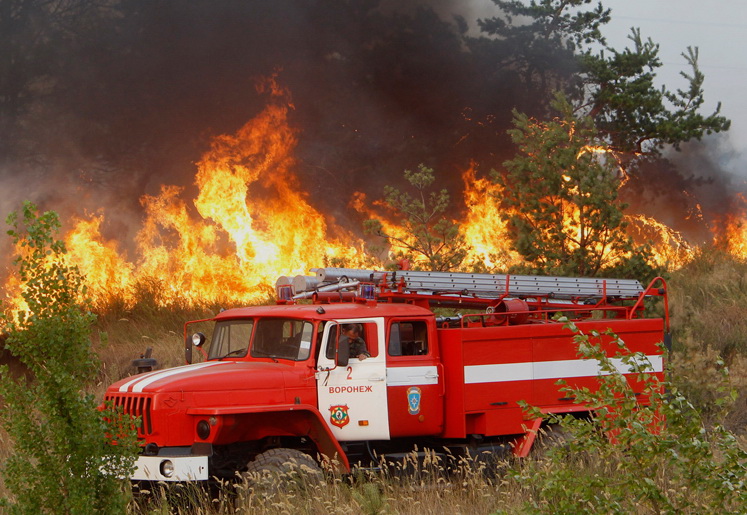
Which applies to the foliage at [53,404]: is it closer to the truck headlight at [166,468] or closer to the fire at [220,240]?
the truck headlight at [166,468]

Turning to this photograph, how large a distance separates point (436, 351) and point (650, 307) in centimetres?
652

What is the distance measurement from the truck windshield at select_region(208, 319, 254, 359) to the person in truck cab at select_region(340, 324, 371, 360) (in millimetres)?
1067

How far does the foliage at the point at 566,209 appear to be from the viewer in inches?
630

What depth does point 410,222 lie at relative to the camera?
17.5m

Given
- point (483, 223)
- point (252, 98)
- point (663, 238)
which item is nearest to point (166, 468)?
point (483, 223)

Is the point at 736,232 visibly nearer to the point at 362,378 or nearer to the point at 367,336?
the point at 367,336

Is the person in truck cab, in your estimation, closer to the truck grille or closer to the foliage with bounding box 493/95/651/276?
the truck grille

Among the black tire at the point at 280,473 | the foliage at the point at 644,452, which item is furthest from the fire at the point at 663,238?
the foliage at the point at 644,452

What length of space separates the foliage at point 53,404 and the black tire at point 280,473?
223cm

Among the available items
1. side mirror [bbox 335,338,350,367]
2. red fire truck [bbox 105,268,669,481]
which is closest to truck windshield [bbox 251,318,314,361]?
red fire truck [bbox 105,268,669,481]

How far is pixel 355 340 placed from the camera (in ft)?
31.9

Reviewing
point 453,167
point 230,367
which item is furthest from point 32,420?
point 453,167

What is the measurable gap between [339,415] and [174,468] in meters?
1.78

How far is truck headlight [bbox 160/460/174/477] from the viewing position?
848cm
